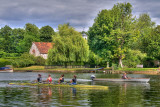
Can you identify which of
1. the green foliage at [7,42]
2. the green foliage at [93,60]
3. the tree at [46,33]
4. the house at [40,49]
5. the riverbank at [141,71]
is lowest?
the riverbank at [141,71]

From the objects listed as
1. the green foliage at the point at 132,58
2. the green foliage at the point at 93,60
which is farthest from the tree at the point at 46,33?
the green foliage at the point at 132,58

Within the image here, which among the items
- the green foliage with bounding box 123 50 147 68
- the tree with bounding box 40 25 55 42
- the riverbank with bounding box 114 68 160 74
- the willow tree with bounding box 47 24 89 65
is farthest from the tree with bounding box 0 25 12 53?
the riverbank with bounding box 114 68 160 74

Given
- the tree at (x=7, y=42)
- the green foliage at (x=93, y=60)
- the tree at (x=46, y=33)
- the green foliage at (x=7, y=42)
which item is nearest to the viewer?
the green foliage at (x=93, y=60)

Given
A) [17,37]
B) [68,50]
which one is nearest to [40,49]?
[17,37]

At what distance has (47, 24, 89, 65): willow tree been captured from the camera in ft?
262

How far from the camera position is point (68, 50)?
8106cm

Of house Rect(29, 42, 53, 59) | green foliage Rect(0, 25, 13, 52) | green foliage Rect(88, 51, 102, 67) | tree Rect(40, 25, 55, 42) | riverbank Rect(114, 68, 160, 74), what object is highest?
tree Rect(40, 25, 55, 42)

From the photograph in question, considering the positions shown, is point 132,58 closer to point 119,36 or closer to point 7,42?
point 119,36

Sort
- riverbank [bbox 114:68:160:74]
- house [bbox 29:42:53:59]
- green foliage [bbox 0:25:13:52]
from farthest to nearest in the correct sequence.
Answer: green foliage [bbox 0:25:13:52], house [bbox 29:42:53:59], riverbank [bbox 114:68:160:74]

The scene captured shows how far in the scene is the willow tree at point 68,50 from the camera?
79950 millimetres

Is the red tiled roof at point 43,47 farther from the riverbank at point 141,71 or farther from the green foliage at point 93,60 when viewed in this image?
the riverbank at point 141,71

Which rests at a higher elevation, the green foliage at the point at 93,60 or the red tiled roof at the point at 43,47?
the red tiled roof at the point at 43,47

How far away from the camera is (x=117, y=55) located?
82.2 metres

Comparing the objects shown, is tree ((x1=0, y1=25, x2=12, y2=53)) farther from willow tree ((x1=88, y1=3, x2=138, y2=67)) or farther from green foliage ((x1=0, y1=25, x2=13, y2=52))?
willow tree ((x1=88, y1=3, x2=138, y2=67))
